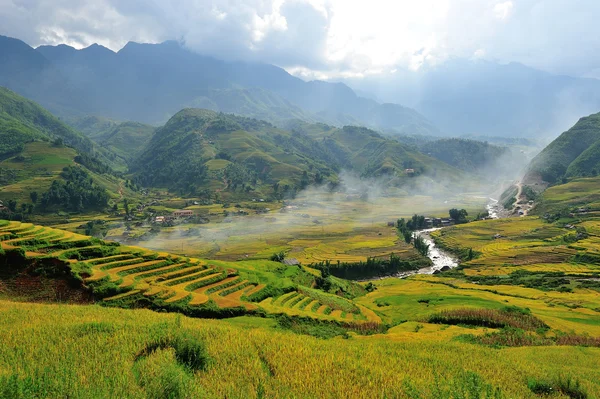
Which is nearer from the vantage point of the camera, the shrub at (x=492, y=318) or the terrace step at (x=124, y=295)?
the terrace step at (x=124, y=295)

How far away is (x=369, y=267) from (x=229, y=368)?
82.0m

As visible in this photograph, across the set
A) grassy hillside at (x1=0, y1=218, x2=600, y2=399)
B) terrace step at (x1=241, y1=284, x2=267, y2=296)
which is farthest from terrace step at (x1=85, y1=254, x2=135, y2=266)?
terrace step at (x1=241, y1=284, x2=267, y2=296)

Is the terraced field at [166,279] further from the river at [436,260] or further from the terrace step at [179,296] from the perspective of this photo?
the river at [436,260]

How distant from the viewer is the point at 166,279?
114 ft

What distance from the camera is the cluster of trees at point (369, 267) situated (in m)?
85.4

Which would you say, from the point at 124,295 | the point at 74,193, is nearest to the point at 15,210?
the point at 74,193

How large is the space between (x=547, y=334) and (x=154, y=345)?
120 ft

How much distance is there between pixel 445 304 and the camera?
47219mm

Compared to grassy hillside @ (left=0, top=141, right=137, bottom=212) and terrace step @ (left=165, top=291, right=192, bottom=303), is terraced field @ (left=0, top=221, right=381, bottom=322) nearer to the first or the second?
terrace step @ (left=165, top=291, right=192, bottom=303)

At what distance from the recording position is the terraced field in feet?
96.9

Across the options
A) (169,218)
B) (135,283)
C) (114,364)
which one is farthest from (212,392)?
(169,218)

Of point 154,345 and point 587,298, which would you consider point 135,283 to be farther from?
point 587,298

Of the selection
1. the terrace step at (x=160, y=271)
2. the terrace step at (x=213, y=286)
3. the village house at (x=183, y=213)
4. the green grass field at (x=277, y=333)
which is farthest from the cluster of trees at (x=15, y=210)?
the terrace step at (x=213, y=286)

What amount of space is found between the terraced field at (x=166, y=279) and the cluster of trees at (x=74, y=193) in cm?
13002
